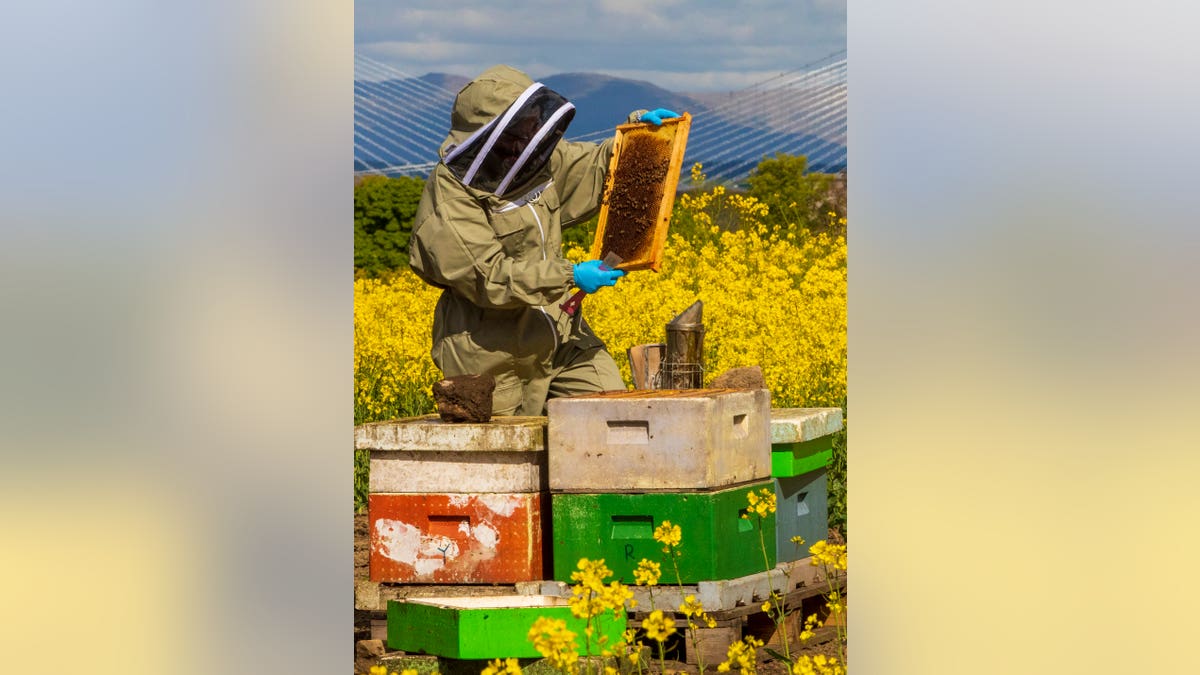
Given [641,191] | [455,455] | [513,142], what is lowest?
[455,455]

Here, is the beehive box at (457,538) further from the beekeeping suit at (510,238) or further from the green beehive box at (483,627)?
the beekeeping suit at (510,238)

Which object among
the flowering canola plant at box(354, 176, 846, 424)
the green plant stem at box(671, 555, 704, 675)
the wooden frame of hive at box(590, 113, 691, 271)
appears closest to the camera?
the green plant stem at box(671, 555, 704, 675)

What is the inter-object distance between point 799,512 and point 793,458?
283 mm

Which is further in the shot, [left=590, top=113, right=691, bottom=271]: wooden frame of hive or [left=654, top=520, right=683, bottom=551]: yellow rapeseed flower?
[left=590, top=113, right=691, bottom=271]: wooden frame of hive

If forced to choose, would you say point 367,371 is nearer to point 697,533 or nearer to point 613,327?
point 613,327

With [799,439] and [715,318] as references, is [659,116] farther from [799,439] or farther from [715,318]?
[715,318]

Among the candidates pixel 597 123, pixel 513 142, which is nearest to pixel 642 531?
pixel 513 142

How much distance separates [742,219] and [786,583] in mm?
7015

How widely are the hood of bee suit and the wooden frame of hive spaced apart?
367mm

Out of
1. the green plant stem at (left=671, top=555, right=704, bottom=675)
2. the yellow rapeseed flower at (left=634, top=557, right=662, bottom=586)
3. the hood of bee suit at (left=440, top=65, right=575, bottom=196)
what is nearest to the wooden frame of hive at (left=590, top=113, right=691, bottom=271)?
the hood of bee suit at (left=440, top=65, right=575, bottom=196)

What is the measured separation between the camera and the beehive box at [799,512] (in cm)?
591

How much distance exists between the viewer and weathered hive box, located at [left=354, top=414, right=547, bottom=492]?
17.5ft

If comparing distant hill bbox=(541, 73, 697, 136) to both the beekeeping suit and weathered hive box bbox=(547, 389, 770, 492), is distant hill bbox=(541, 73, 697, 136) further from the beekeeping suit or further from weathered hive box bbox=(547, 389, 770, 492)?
weathered hive box bbox=(547, 389, 770, 492)

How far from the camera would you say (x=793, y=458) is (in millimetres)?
6004
